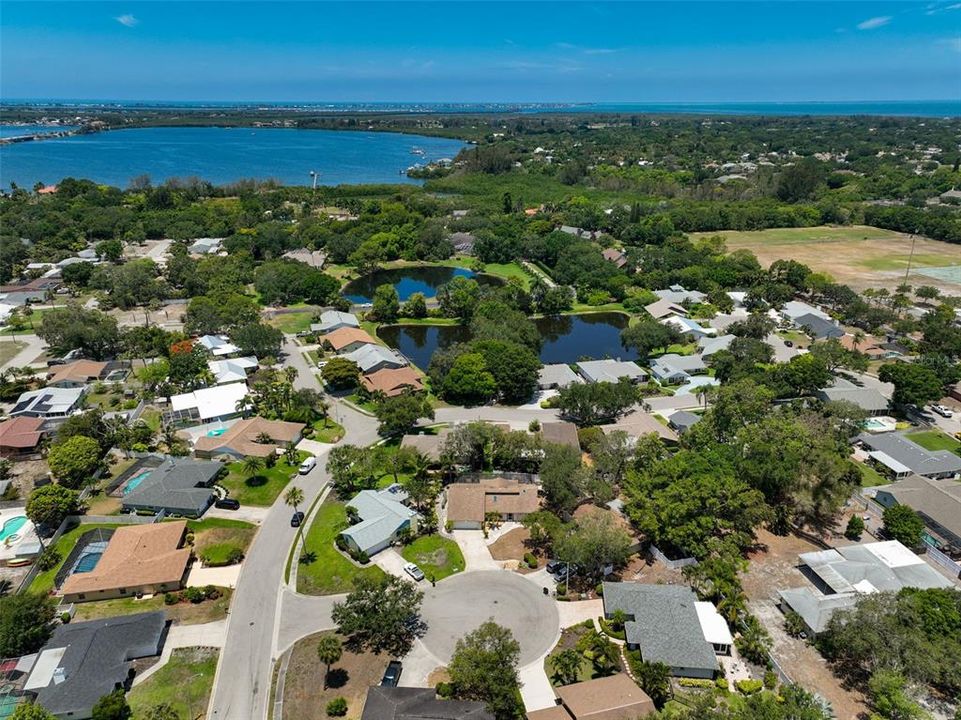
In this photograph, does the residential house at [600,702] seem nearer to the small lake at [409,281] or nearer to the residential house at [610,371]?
the residential house at [610,371]

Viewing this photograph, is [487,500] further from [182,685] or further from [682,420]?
[682,420]

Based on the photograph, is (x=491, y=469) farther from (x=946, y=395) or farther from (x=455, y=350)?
(x=946, y=395)

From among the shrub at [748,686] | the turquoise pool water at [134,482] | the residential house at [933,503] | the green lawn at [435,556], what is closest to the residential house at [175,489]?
the turquoise pool water at [134,482]

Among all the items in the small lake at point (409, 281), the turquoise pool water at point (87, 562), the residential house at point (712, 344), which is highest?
the residential house at point (712, 344)

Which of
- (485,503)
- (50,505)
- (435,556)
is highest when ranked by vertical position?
(50,505)

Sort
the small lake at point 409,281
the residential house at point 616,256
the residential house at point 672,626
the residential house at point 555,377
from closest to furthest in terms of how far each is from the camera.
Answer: the residential house at point 672,626
the residential house at point 555,377
the small lake at point 409,281
the residential house at point 616,256

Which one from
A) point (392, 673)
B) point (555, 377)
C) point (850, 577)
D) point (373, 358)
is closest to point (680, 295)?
point (555, 377)

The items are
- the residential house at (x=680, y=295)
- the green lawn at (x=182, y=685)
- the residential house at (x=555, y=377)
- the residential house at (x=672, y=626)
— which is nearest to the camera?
the green lawn at (x=182, y=685)

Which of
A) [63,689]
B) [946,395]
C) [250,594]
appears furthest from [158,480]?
[946,395]
